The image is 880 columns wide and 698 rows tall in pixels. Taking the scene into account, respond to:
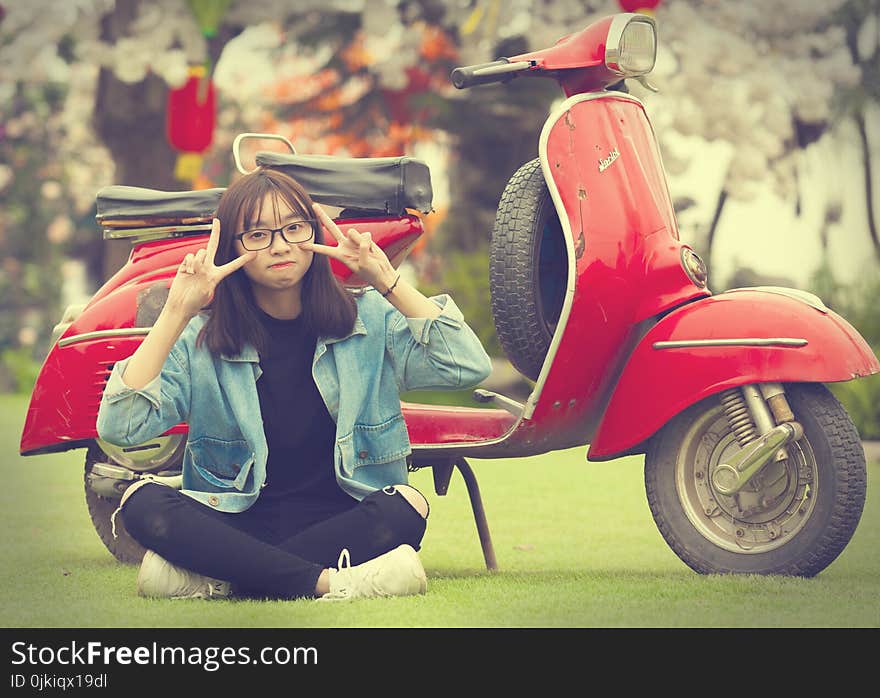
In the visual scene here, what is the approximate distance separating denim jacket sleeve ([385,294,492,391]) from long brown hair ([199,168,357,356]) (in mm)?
163

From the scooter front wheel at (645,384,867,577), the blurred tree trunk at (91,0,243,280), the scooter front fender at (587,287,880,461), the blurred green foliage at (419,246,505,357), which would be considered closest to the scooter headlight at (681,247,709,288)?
the scooter front fender at (587,287,880,461)

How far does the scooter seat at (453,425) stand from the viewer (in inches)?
162

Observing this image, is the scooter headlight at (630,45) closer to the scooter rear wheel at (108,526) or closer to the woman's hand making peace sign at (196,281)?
the woman's hand making peace sign at (196,281)

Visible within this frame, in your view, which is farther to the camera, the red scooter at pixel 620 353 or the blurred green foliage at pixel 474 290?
the blurred green foliage at pixel 474 290

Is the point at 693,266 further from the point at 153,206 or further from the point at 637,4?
the point at 637,4

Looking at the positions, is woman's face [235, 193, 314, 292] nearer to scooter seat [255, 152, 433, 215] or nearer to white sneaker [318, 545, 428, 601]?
white sneaker [318, 545, 428, 601]

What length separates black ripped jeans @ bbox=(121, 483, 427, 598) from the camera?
3408 millimetres

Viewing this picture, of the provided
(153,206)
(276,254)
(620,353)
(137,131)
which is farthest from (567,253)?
(137,131)

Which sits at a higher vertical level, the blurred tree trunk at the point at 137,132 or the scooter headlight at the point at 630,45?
the scooter headlight at the point at 630,45

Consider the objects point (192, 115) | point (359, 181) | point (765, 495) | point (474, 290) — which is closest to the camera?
point (765, 495)

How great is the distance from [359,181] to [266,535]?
1255mm

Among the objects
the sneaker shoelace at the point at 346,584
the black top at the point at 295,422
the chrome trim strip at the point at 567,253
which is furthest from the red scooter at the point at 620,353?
the sneaker shoelace at the point at 346,584

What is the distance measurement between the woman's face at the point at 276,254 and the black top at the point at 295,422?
0.16m

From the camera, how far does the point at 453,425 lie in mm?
4133
